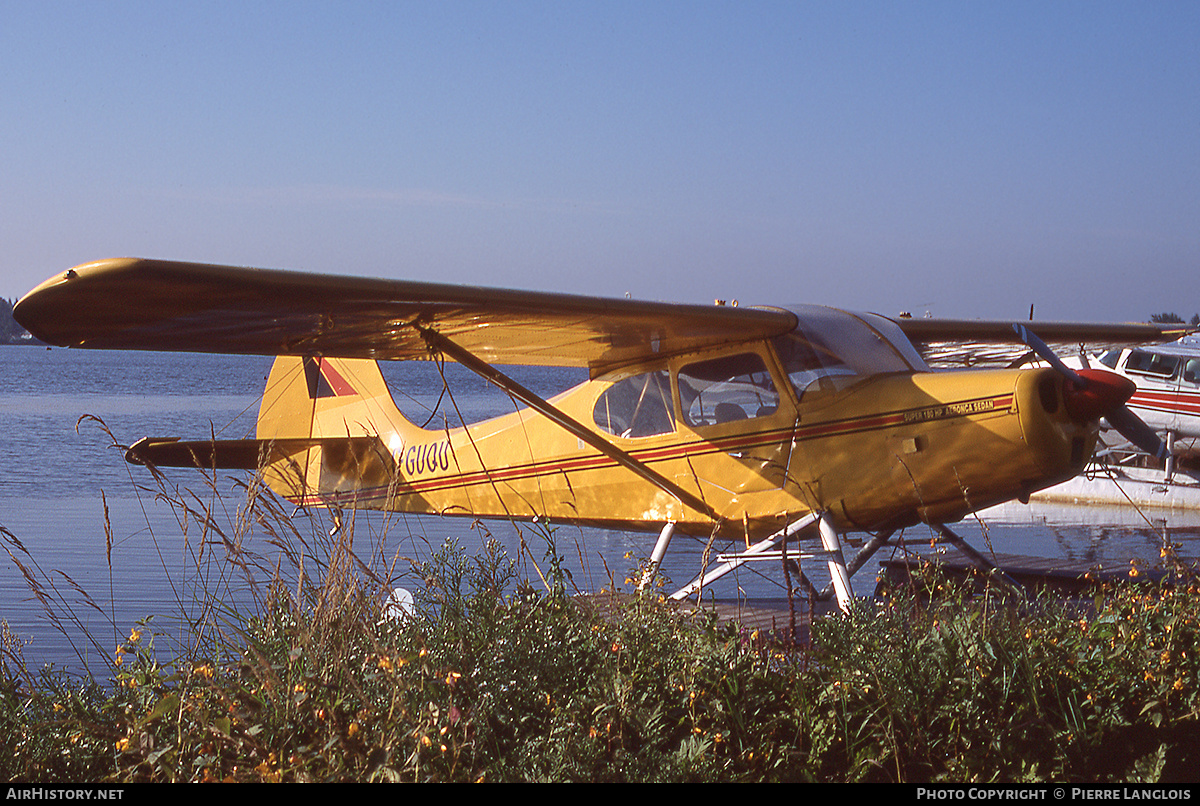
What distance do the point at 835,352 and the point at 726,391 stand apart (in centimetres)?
82

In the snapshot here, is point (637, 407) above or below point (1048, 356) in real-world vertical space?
below

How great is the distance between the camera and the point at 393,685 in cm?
260

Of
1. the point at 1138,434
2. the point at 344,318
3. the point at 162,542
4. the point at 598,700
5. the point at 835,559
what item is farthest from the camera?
the point at 162,542

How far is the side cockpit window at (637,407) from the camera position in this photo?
6.90 m

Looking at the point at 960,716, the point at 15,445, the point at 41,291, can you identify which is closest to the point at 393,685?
the point at 960,716

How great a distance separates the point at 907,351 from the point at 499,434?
348cm

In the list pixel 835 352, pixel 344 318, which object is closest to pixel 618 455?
pixel 835 352

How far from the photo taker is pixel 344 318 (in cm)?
540

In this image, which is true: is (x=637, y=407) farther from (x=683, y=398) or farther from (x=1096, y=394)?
(x=1096, y=394)

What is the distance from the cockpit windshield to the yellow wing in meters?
0.16

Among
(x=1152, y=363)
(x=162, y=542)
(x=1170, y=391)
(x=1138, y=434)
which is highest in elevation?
(x=1152, y=363)

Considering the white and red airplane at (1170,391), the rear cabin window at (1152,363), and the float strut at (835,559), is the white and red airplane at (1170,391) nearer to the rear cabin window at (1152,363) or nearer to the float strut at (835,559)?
the rear cabin window at (1152,363)
